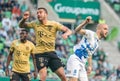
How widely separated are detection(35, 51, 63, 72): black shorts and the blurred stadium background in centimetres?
655

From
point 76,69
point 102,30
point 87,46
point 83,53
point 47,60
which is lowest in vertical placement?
point 76,69

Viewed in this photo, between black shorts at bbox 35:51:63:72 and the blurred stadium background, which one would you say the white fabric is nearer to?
black shorts at bbox 35:51:63:72

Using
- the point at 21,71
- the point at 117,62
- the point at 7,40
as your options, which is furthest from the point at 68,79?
the point at 117,62

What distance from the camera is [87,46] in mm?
15109

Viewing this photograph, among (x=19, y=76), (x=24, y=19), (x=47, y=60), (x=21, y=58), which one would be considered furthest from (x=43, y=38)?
(x=19, y=76)

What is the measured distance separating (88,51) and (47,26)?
113cm

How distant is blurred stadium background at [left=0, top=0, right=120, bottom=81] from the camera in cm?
2602

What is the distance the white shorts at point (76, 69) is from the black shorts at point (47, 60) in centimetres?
39

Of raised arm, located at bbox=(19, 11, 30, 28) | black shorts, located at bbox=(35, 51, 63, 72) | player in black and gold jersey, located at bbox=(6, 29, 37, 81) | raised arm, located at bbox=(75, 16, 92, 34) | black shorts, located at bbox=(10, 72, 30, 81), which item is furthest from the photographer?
player in black and gold jersey, located at bbox=(6, 29, 37, 81)

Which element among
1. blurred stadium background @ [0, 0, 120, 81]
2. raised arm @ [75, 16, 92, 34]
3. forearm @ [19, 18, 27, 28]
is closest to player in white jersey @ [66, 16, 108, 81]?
raised arm @ [75, 16, 92, 34]

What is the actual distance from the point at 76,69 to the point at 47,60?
2.50 ft

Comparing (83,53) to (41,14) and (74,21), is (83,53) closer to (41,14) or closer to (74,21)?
(41,14)

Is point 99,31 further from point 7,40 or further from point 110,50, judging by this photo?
point 110,50

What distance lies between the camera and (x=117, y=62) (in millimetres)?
30891
